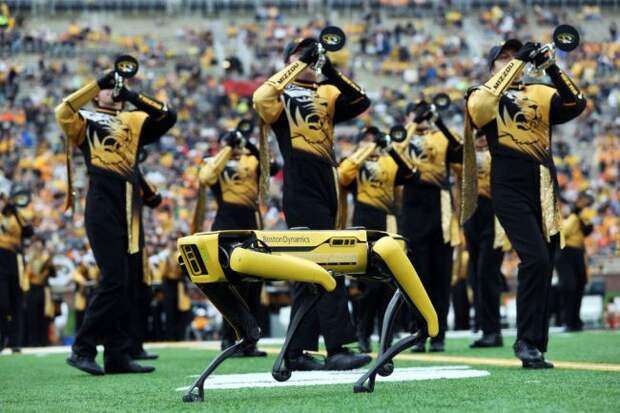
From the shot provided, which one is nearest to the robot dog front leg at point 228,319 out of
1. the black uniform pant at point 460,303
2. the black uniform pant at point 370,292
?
the black uniform pant at point 370,292

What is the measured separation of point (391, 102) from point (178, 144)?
7.80m

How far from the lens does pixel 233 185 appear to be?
1399 centimetres

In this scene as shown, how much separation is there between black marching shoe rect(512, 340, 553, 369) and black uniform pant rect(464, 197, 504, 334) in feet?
12.3

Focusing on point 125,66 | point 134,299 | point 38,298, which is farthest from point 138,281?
point 38,298

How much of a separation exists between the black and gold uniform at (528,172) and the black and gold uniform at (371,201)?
4.06 meters

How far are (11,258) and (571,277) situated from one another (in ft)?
26.5

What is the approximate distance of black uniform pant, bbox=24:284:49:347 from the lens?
69.8ft

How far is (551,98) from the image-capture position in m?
9.07

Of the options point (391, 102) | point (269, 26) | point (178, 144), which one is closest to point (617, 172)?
point (391, 102)

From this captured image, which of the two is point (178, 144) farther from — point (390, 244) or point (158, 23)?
point (390, 244)

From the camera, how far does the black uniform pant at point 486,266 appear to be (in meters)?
12.6

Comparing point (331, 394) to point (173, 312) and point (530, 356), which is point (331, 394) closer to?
point (530, 356)

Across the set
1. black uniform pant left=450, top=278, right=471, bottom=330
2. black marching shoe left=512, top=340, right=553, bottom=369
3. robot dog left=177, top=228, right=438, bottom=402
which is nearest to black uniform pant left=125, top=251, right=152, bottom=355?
black marching shoe left=512, top=340, right=553, bottom=369

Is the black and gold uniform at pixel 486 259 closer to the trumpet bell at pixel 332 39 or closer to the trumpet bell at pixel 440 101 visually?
the trumpet bell at pixel 440 101
